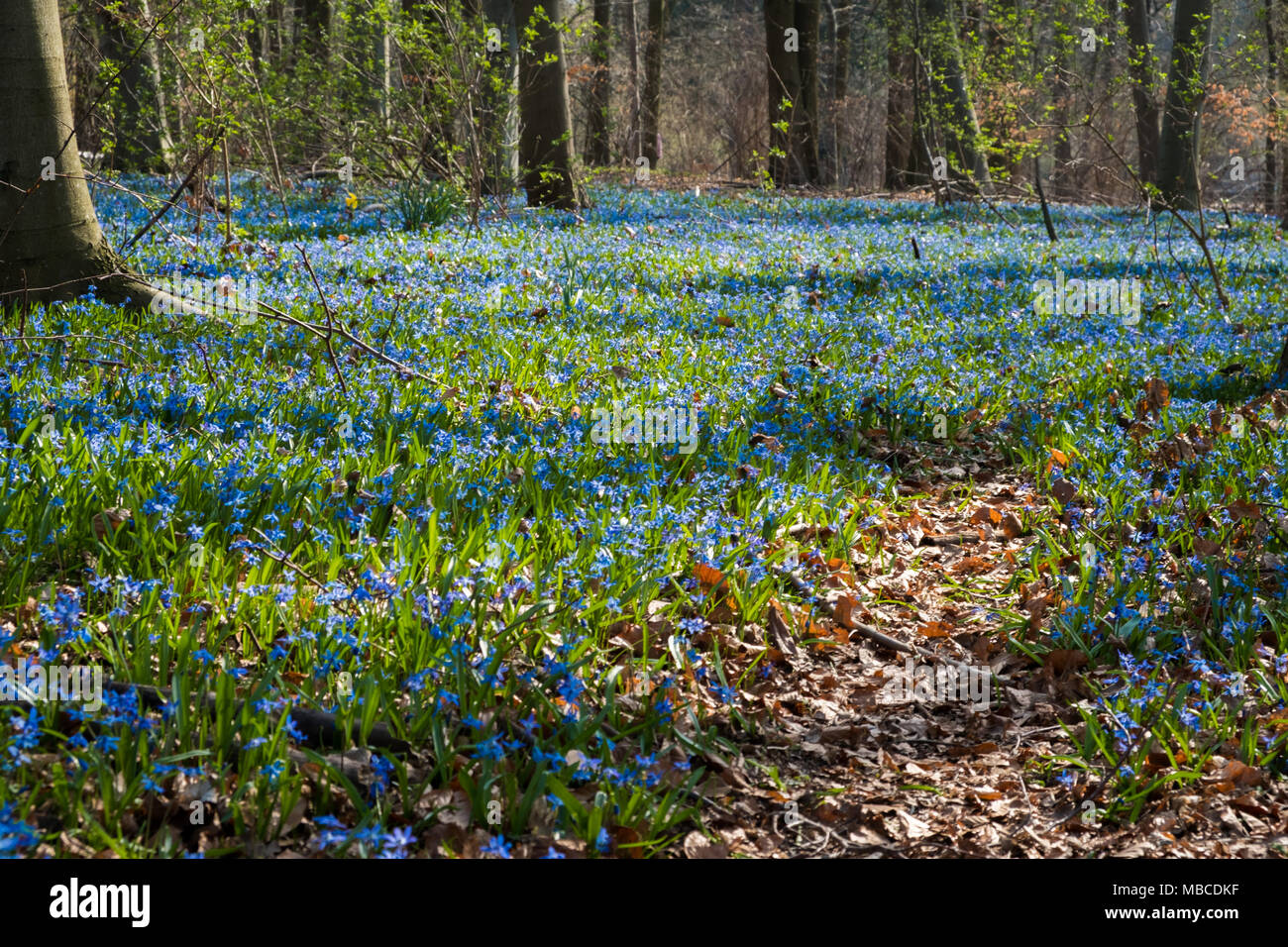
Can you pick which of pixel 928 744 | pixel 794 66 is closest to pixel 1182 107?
pixel 794 66

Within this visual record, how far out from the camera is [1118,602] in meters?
3.32

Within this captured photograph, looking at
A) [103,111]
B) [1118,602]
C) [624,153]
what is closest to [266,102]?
[103,111]

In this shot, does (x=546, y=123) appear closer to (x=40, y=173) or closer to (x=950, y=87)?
(x=950, y=87)

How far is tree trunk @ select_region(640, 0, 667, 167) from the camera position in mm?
23094

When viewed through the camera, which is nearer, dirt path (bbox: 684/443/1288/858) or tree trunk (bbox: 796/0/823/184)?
dirt path (bbox: 684/443/1288/858)

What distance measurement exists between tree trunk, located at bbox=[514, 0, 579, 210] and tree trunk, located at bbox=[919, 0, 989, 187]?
601cm

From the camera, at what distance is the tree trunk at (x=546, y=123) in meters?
13.0

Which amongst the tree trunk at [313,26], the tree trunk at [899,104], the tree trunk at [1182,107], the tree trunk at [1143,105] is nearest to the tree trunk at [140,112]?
the tree trunk at [313,26]

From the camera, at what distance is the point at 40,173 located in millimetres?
5199

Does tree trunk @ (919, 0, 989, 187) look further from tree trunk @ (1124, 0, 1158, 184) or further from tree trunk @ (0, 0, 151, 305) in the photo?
tree trunk @ (0, 0, 151, 305)

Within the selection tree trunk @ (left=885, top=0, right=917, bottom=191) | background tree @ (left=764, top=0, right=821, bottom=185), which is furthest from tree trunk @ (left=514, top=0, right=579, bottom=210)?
tree trunk @ (left=885, top=0, right=917, bottom=191)

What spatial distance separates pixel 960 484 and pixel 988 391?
129cm

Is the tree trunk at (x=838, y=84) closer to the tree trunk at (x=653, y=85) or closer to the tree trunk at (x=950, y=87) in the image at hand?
the tree trunk at (x=653, y=85)

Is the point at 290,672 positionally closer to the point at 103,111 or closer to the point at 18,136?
the point at 18,136
